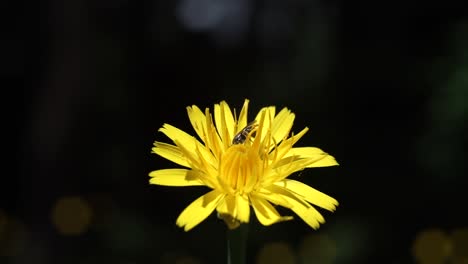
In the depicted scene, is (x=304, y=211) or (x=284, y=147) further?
(x=284, y=147)

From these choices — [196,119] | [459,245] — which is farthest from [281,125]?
[459,245]

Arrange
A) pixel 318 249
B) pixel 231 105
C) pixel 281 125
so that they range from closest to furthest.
A: pixel 281 125 → pixel 318 249 → pixel 231 105

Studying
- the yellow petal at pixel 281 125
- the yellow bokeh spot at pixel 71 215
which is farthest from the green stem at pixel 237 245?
the yellow bokeh spot at pixel 71 215

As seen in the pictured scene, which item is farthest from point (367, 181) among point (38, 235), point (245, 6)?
point (38, 235)

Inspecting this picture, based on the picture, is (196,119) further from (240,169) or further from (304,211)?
(304,211)

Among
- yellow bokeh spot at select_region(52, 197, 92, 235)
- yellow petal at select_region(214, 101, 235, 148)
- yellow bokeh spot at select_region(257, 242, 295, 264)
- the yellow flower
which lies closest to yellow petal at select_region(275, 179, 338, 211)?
the yellow flower

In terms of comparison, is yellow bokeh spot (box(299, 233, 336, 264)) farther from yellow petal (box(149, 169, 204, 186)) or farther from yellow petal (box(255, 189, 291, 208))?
yellow petal (box(149, 169, 204, 186))
